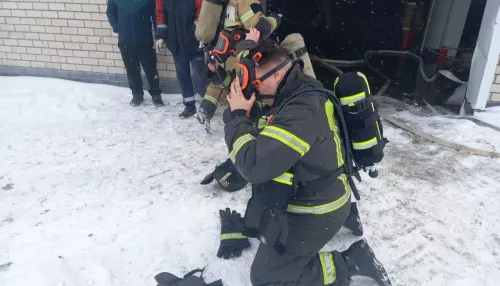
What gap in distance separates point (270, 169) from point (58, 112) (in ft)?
13.8

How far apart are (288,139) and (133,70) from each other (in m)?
3.87

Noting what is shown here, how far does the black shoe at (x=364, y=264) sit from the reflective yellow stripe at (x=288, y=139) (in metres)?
0.98

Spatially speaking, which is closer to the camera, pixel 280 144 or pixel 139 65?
pixel 280 144

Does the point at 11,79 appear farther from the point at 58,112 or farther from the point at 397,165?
the point at 397,165

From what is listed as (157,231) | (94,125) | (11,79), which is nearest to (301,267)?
(157,231)

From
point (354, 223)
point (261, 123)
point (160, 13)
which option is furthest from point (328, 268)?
point (160, 13)

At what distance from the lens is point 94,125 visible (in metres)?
4.89

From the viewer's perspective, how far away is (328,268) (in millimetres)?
2453

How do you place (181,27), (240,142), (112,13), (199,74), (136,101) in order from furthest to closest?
(136,101) < (199,74) < (112,13) < (181,27) < (240,142)

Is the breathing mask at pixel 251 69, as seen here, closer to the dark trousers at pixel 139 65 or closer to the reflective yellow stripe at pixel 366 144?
the reflective yellow stripe at pixel 366 144

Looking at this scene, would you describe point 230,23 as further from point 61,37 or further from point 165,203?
point 61,37

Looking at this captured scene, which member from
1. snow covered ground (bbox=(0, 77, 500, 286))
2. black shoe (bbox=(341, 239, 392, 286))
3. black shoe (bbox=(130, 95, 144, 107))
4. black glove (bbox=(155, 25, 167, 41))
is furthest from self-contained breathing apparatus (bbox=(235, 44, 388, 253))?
black shoe (bbox=(130, 95, 144, 107))

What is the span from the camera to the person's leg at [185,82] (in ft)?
16.0

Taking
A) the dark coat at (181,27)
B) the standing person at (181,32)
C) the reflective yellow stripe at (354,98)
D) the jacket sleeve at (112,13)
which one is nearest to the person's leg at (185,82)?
the standing person at (181,32)
